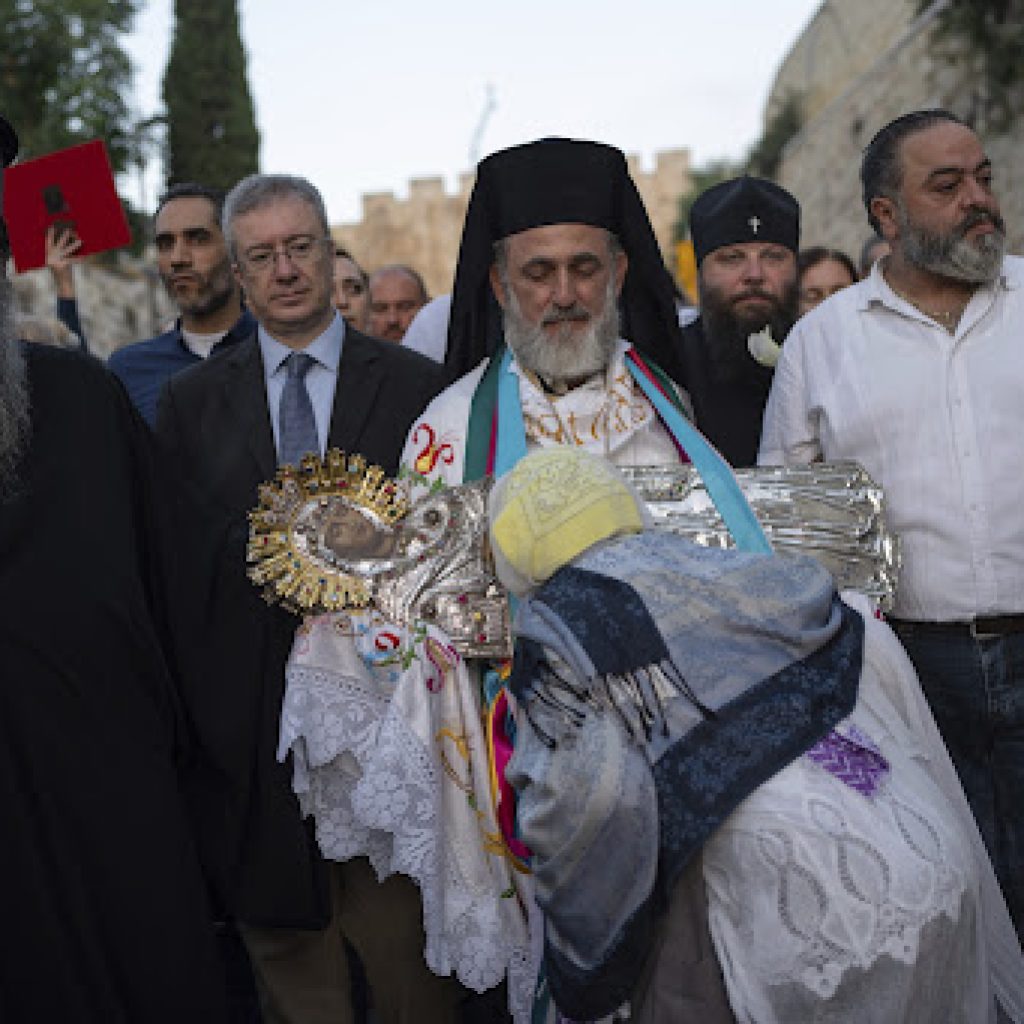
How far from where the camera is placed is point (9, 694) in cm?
276

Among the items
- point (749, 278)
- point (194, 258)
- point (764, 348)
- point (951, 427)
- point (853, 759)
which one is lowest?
point (853, 759)

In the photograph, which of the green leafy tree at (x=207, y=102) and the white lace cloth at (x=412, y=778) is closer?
the white lace cloth at (x=412, y=778)

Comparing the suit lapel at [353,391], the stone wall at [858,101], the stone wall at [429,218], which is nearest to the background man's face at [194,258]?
the suit lapel at [353,391]

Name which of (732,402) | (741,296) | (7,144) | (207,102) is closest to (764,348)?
(732,402)

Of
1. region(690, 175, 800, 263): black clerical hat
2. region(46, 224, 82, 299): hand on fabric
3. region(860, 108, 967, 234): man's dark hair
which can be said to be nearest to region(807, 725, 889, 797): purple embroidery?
region(860, 108, 967, 234): man's dark hair

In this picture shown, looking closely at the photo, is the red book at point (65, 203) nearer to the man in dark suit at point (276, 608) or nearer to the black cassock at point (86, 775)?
the man in dark suit at point (276, 608)

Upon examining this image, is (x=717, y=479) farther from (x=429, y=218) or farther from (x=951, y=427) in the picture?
(x=429, y=218)

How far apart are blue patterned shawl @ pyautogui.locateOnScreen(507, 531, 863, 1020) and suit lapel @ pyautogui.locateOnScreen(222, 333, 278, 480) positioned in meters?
1.82

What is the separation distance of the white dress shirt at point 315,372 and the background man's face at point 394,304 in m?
3.21

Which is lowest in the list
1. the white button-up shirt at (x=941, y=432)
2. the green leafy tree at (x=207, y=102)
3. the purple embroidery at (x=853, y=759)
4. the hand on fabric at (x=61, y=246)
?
the purple embroidery at (x=853, y=759)

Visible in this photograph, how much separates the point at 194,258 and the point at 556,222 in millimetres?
2271

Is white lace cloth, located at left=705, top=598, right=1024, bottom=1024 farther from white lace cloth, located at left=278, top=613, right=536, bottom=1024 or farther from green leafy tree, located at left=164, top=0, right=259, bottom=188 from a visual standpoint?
green leafy tree, located at left=164, top=0, right=259, bottom=188

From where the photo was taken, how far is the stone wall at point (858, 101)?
1686 cm

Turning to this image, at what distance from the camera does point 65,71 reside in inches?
858
